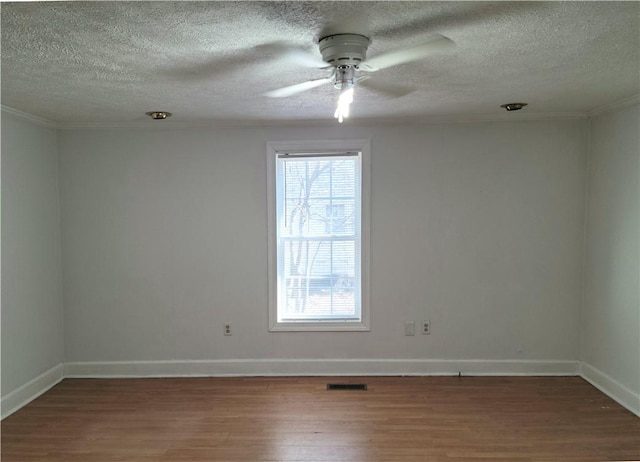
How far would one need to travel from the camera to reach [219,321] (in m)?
3.63

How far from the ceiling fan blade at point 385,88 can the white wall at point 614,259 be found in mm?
1770

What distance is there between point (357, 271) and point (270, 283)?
0.80 m

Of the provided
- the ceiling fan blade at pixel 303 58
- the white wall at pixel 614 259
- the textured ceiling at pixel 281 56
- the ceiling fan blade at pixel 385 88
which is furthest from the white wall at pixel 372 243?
the ceiling fan blade at pixel 303 58

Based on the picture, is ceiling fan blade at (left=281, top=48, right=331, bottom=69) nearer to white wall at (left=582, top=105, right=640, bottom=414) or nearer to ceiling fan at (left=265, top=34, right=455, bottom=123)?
ceiling fan at (left=265, top=34, right=455, bottom=123)

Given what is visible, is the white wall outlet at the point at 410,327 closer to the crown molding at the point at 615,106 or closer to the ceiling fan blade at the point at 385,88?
the ceiling fan blade at the point at 385,88

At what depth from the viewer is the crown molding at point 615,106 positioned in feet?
9.30

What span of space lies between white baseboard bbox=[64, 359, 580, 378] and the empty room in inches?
0.7

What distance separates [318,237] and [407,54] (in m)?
2.01


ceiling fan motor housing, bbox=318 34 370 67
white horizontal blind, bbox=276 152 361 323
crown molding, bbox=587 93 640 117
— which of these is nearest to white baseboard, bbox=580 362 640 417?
Answer: white horizontal blind, bbox=276 152 361 323

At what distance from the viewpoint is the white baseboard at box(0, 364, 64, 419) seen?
2.96m

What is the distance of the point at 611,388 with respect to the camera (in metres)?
3.13

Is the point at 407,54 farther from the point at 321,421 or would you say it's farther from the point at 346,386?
the point at 346,386

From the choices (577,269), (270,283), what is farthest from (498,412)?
(270,283)

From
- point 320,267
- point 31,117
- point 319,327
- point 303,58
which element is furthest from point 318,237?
point 31,117
